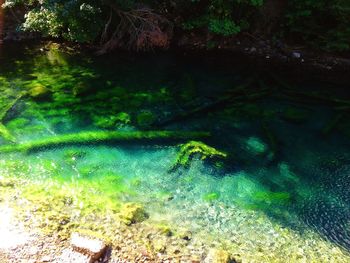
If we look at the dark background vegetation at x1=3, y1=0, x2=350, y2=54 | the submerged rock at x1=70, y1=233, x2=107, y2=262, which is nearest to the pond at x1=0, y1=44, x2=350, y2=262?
the submerged rock at x1=70, y1=233, x2=107, y2=262

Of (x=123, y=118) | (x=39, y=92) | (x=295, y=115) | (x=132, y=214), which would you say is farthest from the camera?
(x=39, y=92)

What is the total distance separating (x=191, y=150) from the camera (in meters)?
7.99

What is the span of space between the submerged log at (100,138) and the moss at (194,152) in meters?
0.35

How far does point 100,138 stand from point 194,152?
2.07 metres

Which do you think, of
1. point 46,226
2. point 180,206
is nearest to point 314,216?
point 180,206

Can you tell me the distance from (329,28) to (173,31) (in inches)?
201

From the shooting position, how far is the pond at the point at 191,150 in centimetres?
623

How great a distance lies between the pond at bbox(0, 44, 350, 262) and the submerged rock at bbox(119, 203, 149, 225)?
0.13m

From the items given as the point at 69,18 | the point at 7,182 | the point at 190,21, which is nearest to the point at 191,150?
the point at 7,182

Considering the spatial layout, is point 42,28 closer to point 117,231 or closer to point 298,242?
point 117,231

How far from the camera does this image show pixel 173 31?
13289 mm

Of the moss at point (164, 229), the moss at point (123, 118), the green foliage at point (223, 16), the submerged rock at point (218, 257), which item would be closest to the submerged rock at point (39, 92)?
the moss at point (123, 118)

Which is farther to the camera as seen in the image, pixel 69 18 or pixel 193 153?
pixel 69 18

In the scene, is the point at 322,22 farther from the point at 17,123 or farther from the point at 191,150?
the point at 17,123
